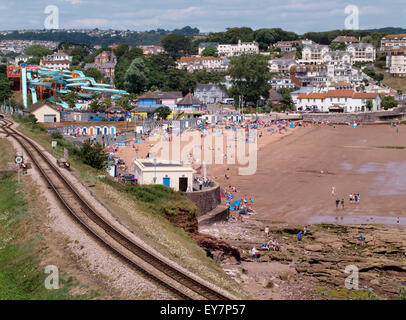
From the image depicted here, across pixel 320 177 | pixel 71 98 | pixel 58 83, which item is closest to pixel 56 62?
pixel 58 83

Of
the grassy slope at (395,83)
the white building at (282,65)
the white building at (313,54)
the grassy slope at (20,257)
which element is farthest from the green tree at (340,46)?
the grassy slope at (20,257)

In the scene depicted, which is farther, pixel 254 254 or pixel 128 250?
pixel 254 254

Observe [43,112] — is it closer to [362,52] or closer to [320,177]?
[320,177]

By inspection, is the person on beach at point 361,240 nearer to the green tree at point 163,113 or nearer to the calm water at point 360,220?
the calm water at point 360,220

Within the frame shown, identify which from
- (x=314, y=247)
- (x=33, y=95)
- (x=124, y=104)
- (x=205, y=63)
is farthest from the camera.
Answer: (x=205, y=63)

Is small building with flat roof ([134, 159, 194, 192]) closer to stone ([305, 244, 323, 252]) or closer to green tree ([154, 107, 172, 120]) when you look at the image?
stone ([305, 244, 323, 252])
